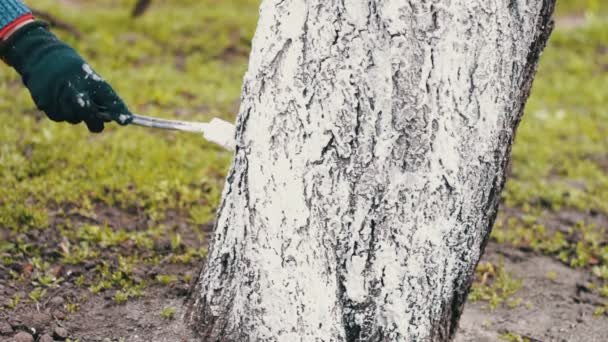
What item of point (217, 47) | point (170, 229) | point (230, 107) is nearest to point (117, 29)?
point (217, 47)

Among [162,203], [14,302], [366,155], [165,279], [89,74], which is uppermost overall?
[89,74]

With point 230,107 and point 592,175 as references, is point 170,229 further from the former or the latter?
point 592,175

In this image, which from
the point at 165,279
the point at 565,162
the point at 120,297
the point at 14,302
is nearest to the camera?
the point at 14,302

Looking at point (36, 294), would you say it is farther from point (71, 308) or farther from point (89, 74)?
point (89, 74)

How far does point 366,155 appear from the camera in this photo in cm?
200

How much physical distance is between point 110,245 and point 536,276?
194 cm

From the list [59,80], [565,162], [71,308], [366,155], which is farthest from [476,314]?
[565,162]

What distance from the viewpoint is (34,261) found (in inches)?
110

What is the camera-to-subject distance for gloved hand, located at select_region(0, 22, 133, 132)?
2.24 meters

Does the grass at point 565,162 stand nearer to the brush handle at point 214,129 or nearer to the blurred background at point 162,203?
the blurred background at point 162,203

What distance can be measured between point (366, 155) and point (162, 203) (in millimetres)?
1743

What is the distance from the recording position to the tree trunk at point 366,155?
1.94 m

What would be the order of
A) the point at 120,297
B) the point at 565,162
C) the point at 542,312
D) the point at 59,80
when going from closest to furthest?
the point at 59,80 → the point at 120,297 → the point at 542,312 → the point at 565,162

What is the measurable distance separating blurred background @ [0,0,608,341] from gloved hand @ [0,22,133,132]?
0.73m
